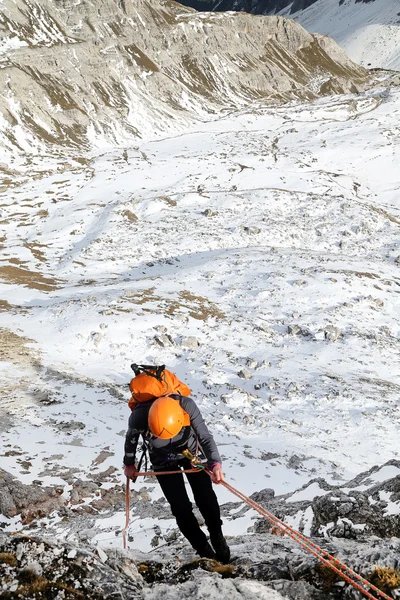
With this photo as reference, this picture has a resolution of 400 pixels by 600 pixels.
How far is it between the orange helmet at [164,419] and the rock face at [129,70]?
227ft

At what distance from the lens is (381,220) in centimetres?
4147

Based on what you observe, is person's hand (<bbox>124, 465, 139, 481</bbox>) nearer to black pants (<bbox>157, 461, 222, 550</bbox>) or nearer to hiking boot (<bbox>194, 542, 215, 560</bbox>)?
black pants (<bbox>157, 461, 222, 550</bbox>)

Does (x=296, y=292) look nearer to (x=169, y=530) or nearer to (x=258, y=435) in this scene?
(x=258, y=435)

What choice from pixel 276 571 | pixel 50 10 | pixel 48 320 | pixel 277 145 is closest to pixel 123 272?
pixel 48 320

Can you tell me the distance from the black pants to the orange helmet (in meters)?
0.66

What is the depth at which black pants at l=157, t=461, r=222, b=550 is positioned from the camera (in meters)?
5.05

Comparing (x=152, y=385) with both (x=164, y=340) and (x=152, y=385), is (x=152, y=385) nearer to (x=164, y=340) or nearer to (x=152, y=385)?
(x=152, y=385)

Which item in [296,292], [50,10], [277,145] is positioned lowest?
[296,292]

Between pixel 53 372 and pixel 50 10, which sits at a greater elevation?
pixel 50 10

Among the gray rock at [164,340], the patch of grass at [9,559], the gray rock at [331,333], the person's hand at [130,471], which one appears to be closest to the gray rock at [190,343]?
the gray rock at [164,340]

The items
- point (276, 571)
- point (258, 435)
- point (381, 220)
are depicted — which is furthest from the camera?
point (381, 220)

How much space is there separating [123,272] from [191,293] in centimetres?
858

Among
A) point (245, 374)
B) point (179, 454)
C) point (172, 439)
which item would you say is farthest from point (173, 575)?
point (245, 374)

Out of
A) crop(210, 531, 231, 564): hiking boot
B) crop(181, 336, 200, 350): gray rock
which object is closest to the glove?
crop(210, 531, 231, 564): hiking boot
